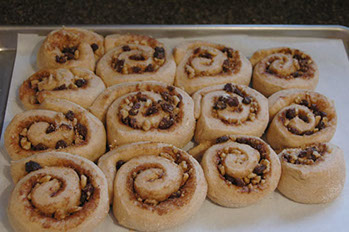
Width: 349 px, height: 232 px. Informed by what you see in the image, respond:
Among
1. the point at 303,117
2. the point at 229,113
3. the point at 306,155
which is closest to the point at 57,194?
the point at 229,113

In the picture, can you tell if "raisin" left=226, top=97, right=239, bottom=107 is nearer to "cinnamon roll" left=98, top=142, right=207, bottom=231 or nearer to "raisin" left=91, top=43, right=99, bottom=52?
"cinnamon roll" left=98, top=142, right=207, bottom=231

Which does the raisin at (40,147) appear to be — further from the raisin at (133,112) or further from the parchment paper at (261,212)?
the raisin at (133,112)

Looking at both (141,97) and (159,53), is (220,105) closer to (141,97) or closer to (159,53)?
(141,97)

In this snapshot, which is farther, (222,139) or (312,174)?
(222,139)

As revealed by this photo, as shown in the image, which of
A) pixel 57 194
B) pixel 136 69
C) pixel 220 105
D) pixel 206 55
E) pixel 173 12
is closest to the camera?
pixel 57 194

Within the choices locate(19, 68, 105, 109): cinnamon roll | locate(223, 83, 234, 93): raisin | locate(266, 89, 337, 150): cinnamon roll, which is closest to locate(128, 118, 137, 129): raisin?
locate(19, 68, 105, 109): cinnamon roll

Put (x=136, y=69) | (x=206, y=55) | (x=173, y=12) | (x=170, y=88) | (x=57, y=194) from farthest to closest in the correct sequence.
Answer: (x=173, y=12), (x=206, y=55), (x=136, y=69), (x=170, y=88), (x=57, y=194)
